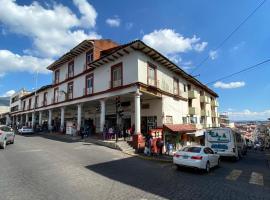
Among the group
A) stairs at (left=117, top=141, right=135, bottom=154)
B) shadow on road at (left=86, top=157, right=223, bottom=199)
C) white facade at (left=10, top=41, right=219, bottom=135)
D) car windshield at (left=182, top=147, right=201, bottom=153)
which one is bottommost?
shadow on road at (left=86, top=157, right=223, bottom=199)

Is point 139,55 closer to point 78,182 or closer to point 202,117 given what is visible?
point 78,182

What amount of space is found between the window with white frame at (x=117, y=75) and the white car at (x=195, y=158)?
1081cm

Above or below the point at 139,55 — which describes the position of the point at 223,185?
below

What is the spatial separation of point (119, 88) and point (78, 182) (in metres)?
13.2

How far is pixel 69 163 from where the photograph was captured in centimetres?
1134

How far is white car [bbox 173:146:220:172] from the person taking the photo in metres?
11.4

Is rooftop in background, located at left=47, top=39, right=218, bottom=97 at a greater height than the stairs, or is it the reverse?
rooftop in background, located at left=47, top=39, right=218, bottom=97

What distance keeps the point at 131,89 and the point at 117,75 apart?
3.25m

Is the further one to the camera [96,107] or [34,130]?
[34,130]

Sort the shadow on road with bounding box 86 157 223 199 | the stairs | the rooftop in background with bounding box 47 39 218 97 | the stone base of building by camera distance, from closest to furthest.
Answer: the shadow on road with bounding box 86 157 223 199, the stairs, the stone base of building, the rooftop in background with bounding box 47 39 218 97

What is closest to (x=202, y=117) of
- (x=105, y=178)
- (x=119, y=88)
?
(x=119, y=88)

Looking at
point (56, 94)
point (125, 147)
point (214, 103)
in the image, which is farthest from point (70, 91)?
point (214, 103)

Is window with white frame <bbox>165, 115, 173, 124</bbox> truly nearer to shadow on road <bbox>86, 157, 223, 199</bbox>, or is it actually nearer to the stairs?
the stairs

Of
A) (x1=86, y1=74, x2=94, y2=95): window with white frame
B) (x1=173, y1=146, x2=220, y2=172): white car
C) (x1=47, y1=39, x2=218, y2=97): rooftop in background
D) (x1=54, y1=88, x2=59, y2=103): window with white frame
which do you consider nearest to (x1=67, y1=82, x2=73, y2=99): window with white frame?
(x1=47, y1=39, x2=218, y2=97): rooftop in background
